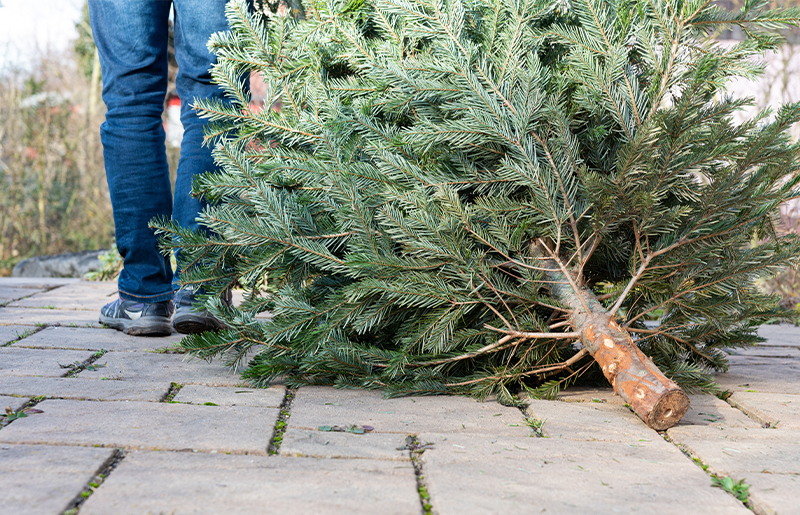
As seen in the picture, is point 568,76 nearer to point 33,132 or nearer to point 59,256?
point 59,256

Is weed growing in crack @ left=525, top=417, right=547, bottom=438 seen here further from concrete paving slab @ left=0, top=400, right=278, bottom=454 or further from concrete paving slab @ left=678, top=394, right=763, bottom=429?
concrete paving slab @ left=0, top=400, right=278, bottom=454

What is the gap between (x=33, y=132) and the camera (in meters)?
6.64

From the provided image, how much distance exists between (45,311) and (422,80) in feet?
7.71

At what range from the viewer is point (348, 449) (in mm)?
1380

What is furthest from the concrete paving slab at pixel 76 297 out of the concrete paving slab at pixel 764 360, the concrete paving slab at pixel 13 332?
the concrete paving slab at pixel 764 360

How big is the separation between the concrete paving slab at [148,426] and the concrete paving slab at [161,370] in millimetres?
271

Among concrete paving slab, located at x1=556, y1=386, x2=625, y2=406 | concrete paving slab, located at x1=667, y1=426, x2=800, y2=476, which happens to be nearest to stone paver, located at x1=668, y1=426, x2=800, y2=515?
concrete paving slab, located at x1=667, y1=426, x2=800, y2=476

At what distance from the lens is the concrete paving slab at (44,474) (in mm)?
1058

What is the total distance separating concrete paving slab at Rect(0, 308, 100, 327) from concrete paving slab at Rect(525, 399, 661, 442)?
2013 millimetres

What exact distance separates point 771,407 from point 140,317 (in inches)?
89.4

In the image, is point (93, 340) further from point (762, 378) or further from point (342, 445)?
point (762, 378)

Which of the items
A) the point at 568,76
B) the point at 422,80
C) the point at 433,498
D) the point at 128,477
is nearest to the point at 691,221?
the point at 568,76

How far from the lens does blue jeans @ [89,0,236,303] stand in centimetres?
241

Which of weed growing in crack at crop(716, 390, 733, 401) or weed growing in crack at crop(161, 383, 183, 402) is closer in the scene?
weed growing in crack at crop(161, 383, 183, 402)
